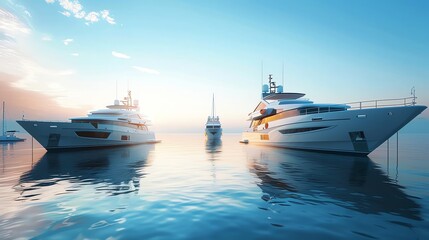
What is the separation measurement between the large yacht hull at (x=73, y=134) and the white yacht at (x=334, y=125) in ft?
76.9

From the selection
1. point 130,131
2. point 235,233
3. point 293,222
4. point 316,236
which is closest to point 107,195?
point 235,233

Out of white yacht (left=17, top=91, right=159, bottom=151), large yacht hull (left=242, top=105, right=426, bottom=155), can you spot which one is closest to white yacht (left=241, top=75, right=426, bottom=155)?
large yacht hull (left=242, top=105, right=426, bottom=155)

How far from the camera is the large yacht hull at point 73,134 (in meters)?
27.8

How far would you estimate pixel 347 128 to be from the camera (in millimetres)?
21828

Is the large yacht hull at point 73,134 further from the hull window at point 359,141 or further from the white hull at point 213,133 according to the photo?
the white hull at point 213,133

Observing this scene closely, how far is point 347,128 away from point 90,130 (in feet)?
106

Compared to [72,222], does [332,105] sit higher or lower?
higher

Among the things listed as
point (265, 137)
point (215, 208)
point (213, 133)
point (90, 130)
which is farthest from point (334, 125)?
point (213, 133)

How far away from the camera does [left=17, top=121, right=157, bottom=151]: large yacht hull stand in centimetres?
2778

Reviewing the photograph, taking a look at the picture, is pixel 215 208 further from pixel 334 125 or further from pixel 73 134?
pixel 73 134

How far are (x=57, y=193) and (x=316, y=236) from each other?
9.75 meters

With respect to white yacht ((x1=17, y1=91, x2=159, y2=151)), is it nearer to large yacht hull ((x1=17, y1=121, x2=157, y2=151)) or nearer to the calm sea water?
large yacht hull ((x1=17, y1=121, x2=157, y2=151))

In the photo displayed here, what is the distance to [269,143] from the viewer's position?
112 feet

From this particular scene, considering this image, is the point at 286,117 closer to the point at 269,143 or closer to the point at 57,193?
the point at 269,143
